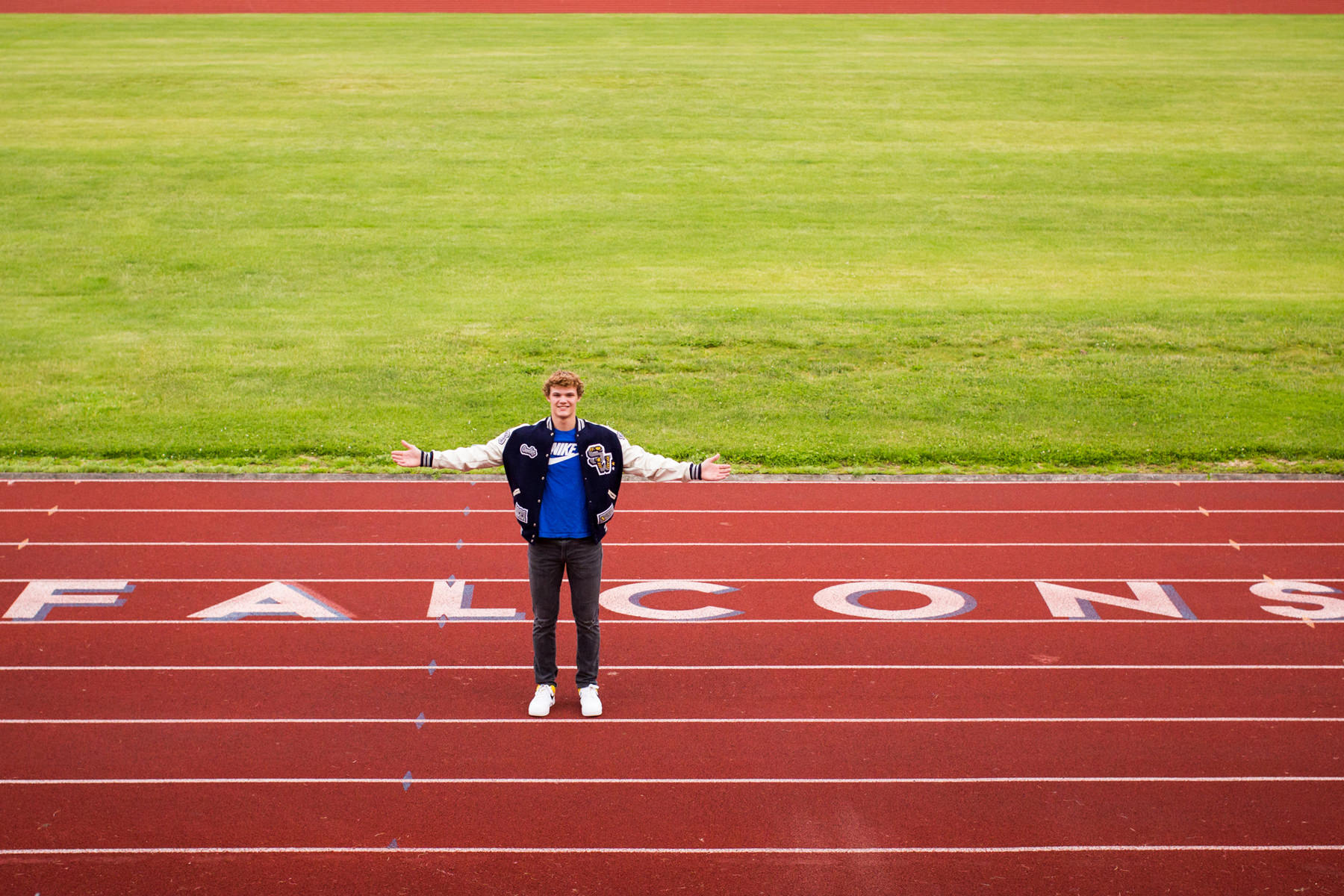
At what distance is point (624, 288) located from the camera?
1656 centimetres

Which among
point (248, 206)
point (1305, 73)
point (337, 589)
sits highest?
point (1305, 73)

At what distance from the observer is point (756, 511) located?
978 centimetres

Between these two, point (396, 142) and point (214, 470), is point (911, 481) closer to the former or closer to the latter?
point (214, 470)

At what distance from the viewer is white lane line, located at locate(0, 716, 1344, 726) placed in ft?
21.6

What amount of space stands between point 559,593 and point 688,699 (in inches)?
40.5

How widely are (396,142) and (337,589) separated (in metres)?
16.6

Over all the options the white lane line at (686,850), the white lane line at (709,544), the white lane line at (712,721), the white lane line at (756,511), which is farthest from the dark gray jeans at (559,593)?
the white lane line at (756,511)

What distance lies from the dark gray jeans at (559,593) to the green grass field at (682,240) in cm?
470

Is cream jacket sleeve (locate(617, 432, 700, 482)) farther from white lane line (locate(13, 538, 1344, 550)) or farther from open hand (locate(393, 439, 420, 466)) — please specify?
white lane line (locate(13, 538, 1344, 550))

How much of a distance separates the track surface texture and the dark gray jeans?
307 millimetres

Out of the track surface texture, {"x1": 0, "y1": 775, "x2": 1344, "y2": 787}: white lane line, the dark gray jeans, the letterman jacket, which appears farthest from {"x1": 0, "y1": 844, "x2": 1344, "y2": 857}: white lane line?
the letterman jacket

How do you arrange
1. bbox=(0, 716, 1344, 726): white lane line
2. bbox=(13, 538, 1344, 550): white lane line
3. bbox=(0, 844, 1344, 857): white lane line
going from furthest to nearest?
1. bbox=(13, 538, 1344, 550): white lane line
2. bbox=(0, 716, 1344, 726): white lane line
3. bbox=(0, 844, 1344, 857): white lane line

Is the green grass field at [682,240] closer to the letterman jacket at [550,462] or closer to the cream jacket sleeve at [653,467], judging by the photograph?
the cream jacket sleeve at [653,467]

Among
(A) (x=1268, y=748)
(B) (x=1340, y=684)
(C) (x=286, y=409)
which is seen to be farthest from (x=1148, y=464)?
(C) (x=286, y=409)
